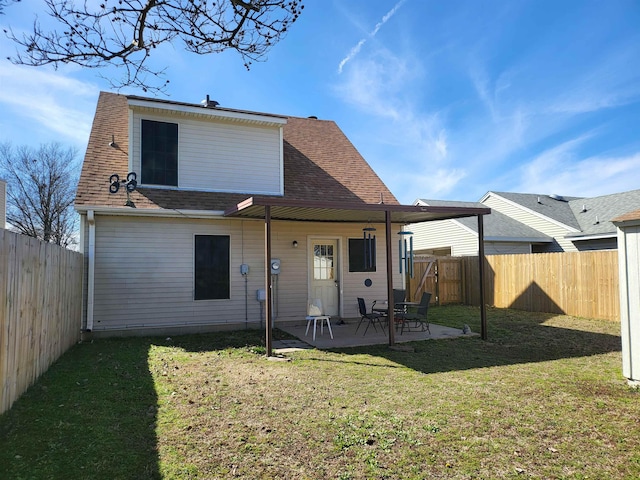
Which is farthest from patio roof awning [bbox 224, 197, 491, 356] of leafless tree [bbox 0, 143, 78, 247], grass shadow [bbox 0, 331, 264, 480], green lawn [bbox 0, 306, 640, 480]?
leafless tree [bbox 0, 143, 78, 247]

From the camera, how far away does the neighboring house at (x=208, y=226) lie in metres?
8.55

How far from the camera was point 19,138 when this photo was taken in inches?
765

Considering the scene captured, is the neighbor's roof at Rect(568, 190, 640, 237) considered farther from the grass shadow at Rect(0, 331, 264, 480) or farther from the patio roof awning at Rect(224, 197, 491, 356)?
the grass shadow at Rect(0, 331, 264, 480)

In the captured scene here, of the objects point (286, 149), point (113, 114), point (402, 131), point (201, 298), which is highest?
point (402, 131)

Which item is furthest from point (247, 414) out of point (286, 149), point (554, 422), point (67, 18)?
point (286, 149)

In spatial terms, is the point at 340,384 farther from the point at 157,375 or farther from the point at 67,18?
the point at 67,18

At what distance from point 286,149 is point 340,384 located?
8.28 meters

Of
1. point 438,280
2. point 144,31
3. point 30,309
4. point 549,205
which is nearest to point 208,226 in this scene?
point 30,309

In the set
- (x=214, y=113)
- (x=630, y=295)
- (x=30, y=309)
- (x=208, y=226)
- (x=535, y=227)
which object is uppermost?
(x=214, y=113)

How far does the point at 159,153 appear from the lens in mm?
9508

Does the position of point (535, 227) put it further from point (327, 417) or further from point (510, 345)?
point (327, 417)

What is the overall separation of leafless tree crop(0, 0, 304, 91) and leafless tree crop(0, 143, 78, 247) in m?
18.7

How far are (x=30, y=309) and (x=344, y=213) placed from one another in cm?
578

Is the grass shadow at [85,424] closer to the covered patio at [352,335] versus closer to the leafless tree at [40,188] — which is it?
the covered patio at [352,335]
